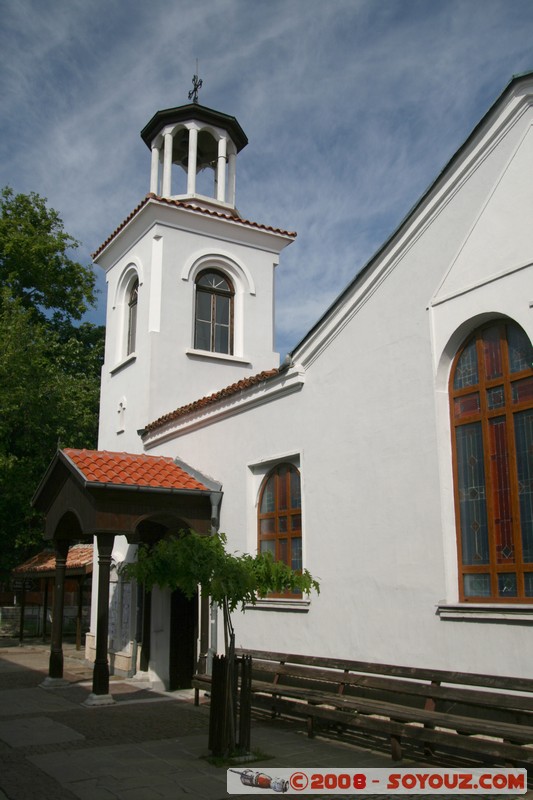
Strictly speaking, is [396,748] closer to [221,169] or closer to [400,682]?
[400,682]

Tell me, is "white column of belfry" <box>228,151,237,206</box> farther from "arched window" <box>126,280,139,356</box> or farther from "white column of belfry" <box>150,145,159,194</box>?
"arched window" <box>126,280,139,356</box>

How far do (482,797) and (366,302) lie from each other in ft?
18.7

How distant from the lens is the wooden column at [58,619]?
13.2m

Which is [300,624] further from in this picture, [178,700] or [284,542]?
[178,700]

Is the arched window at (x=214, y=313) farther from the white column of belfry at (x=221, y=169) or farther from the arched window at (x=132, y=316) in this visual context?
the white column of belfry at (x=221, y=169)

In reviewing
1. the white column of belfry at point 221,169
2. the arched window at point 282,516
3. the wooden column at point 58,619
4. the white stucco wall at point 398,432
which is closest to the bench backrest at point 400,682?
the white stucco wall at point 398,432

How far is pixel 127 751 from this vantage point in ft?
25.2

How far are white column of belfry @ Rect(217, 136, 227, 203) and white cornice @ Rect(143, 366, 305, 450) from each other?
6.68 m

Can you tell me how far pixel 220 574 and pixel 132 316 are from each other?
11370 millimetres

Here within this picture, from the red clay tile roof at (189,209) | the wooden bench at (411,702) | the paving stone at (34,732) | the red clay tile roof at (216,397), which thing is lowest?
the paving stone at (34,732)

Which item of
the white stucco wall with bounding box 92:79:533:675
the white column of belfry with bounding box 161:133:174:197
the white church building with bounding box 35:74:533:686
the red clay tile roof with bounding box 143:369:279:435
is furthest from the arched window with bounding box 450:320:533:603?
the white column of belfry with bounding box 161:133:174:197

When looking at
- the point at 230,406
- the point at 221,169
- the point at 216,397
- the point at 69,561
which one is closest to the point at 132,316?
the point at 221,169

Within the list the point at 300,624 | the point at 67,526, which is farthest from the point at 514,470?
the point at 67,526

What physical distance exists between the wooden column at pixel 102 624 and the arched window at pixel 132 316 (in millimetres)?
6858
